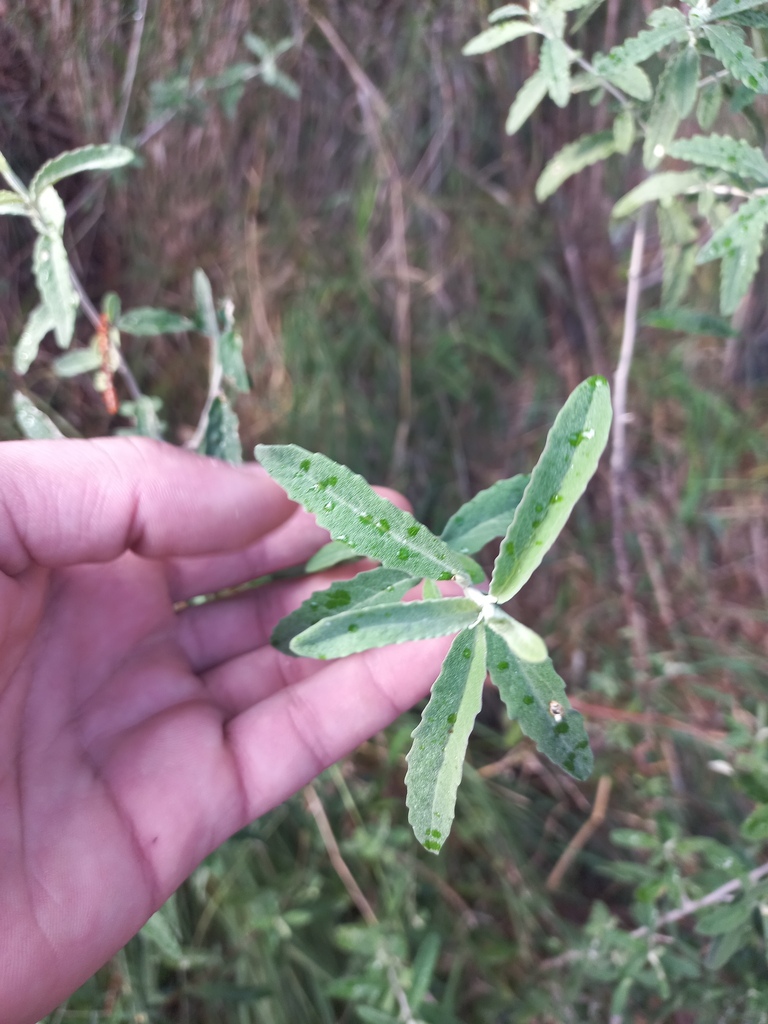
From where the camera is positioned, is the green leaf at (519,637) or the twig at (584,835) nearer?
the green leaf at (519,637)

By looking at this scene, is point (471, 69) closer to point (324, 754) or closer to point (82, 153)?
point (82, 153)

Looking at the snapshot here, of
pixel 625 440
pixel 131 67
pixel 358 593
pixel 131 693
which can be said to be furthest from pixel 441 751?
pixel 131 67

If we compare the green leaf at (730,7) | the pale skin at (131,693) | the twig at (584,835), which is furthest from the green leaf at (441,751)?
the twig at (584,835)

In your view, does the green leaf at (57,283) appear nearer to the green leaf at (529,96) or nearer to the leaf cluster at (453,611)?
the leaf cluster at (453,611)

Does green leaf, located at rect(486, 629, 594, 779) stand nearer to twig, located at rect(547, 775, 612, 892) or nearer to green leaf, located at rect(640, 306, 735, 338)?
green leaf, located at rect(640, 306, 735, 338)

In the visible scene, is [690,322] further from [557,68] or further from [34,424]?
[34,424]

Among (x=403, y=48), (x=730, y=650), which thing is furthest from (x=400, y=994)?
(x=403, y=48)
